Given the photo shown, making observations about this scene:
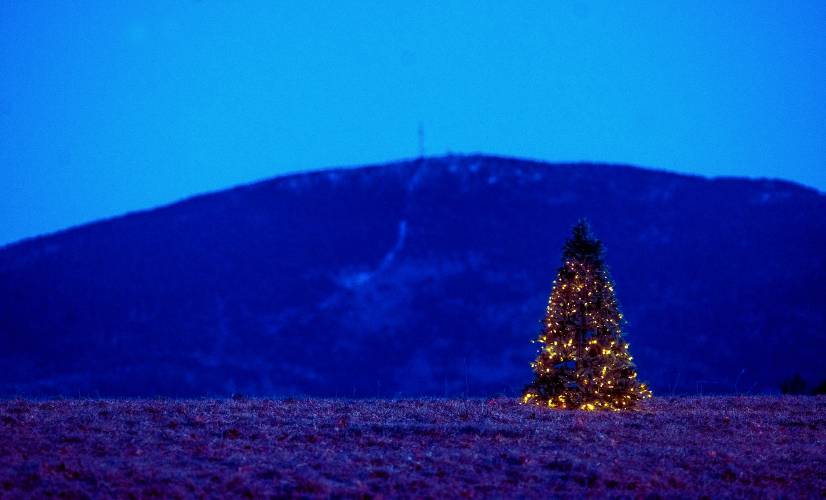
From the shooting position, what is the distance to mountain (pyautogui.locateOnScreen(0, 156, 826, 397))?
1977 inches

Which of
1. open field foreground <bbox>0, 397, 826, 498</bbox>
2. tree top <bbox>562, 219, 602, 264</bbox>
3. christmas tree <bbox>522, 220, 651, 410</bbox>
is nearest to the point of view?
open field foreground <bbox>0, 397, 826, 498</bbox>

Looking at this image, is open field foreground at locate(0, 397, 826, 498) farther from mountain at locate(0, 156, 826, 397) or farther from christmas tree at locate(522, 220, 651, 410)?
mountain at locate(0, 156, 826, 397)

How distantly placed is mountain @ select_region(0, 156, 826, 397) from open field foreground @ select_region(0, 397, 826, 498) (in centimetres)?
3075

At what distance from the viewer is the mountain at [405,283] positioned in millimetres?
50219

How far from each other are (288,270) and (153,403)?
47894mm

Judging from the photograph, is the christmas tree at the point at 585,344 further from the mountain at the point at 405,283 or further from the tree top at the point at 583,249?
the mountain at the point at 405,283

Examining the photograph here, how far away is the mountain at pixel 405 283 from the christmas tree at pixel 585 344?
29.0 m

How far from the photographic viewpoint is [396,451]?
1050cm

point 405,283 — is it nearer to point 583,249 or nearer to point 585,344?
point 583,249

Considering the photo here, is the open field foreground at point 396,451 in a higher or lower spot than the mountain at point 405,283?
lower

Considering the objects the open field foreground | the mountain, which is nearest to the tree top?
the open field foreground

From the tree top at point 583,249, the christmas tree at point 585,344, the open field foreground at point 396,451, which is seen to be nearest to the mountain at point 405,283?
the christmas tree at point 585,344

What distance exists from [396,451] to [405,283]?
1941 inches

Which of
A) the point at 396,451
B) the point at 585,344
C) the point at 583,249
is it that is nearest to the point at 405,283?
the point at 583,249
